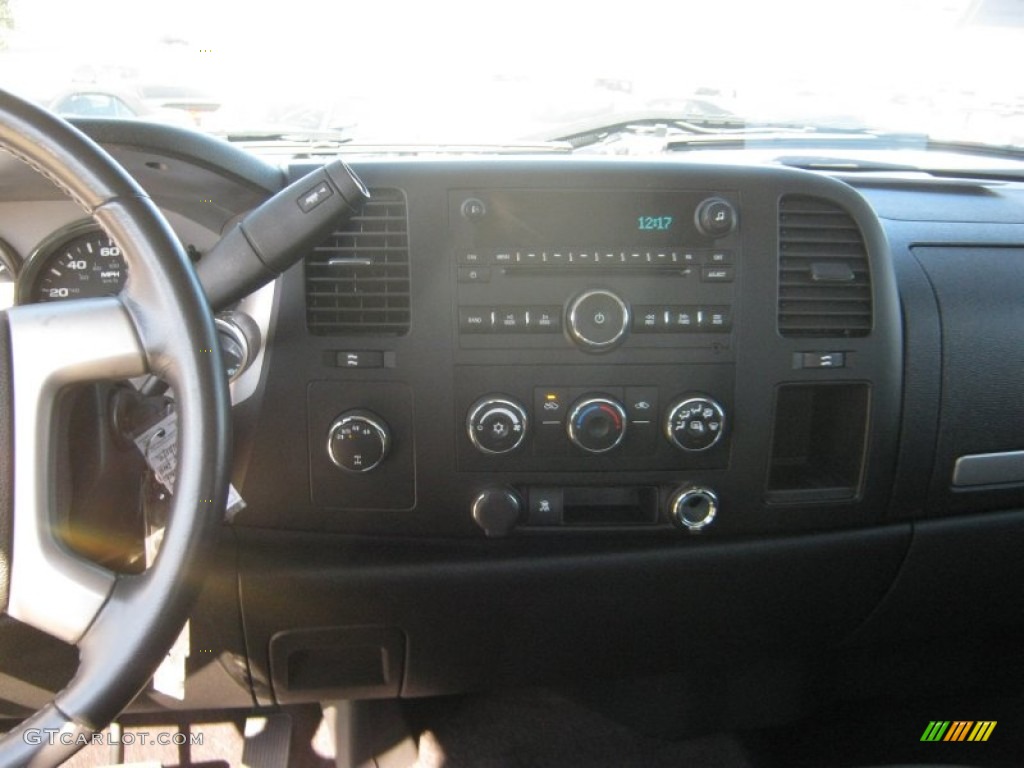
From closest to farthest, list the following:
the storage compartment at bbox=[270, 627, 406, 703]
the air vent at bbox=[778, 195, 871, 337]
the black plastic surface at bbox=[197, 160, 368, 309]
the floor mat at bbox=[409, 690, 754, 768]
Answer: the black plastic surface at bbox=[197, 160, 368, 309] < the air vent at bbox=[778, 195, 871, 337] < the storage compartment at bbox=[270, 627, 406, 703] < the floor mat at bbox=[409, 690, 754, 768]

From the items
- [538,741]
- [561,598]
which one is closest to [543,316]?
[561,598]

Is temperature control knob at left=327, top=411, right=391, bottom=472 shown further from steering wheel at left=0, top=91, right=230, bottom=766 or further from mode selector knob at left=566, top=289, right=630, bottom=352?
steering wheel at left=0, top=91, right=230, bottom=766

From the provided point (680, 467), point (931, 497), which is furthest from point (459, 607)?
point (931, 497)

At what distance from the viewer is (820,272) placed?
5.69 ft

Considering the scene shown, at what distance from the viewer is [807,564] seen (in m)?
1.91

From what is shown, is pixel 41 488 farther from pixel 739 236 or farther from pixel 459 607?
pixel 739 236

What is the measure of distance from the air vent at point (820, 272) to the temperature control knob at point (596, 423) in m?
0.34

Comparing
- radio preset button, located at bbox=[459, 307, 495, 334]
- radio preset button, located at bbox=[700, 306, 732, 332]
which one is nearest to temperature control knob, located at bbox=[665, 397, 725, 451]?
radio preset button, located at bbox=[700, 306, 732, 332]

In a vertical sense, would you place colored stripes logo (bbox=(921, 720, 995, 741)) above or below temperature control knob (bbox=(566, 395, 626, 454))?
below

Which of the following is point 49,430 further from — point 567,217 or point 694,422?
point 694,422

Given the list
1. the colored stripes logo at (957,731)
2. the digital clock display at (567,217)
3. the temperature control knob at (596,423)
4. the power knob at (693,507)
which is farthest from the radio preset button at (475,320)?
the colored stripes logo at (957,731)

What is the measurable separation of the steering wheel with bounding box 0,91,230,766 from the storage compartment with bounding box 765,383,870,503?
42.7 inches

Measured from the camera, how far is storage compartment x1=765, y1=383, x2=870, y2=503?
182 centimetres

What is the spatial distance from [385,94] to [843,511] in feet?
4.08
